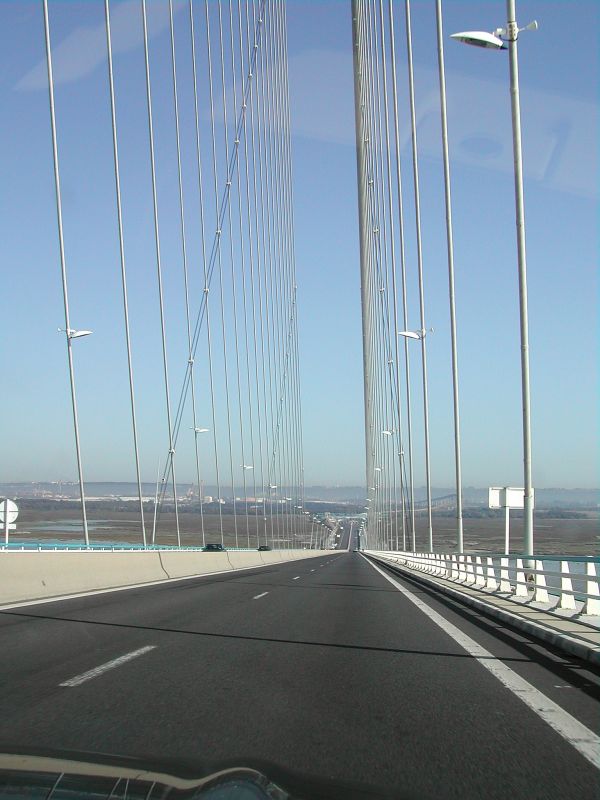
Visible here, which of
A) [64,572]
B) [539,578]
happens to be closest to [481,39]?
[539,578]

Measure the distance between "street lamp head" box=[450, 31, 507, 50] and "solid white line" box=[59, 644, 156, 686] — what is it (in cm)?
1254

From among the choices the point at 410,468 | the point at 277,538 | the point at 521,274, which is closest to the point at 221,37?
the point at 410,468

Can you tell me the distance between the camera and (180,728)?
17.5ft

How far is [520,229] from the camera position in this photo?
54.0 ft

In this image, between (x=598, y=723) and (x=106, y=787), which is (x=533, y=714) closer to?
(x=598, y=723)

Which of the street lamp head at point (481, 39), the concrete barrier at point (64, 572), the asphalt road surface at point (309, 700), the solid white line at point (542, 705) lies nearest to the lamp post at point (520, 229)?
the street lamp head at point (481, 39)

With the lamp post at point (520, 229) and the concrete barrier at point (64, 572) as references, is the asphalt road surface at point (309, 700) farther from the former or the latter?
the lamp post at point (520, 229)

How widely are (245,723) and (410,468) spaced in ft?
132

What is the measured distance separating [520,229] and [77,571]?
1102cm

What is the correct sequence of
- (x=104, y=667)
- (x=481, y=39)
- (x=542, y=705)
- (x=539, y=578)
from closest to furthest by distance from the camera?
(x=542, y=705)
(x=104, y=667)
(x=539, y=578)
(x=481, y=39)

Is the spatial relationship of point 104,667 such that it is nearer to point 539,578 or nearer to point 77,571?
point 539,578

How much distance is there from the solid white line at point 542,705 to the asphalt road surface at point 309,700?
0.05 meters

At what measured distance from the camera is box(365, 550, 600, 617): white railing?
10.6 meters

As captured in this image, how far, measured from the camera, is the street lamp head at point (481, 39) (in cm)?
1583
